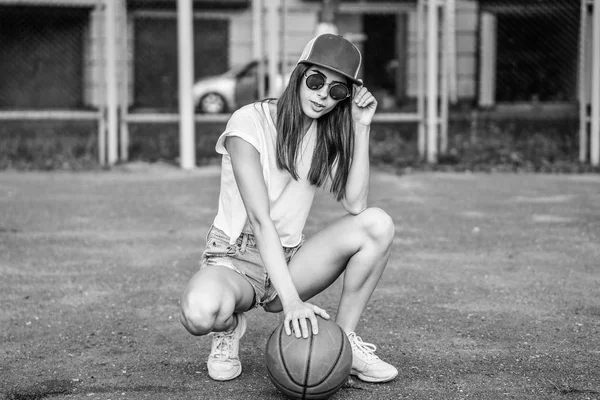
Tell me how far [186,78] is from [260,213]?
29.6 ft

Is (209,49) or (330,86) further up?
(209,49)

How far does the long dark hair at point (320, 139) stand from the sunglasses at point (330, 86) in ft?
0.24

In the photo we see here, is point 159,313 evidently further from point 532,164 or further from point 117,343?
point 532,164

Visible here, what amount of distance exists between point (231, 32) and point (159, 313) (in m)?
15.2

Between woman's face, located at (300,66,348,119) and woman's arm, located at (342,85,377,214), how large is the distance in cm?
25

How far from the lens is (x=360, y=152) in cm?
460

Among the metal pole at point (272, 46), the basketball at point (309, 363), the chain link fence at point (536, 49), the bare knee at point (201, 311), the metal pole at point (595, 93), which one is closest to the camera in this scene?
the basketball at point (309, 363)

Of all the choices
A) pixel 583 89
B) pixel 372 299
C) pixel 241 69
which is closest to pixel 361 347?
pixel 372 299

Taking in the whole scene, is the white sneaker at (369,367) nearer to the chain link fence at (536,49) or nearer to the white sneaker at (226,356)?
the white sneaker at (226,356)

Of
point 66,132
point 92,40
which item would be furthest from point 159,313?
point 92,40

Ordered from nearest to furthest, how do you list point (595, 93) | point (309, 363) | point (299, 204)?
point (309, 363) → point (299, 204) → point (595, 93)

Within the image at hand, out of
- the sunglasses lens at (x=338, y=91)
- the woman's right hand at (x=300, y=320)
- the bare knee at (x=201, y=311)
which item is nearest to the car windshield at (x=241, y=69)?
the sunglasses lens at (x=338, y=91)

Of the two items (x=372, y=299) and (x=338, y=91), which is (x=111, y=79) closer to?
(x=372, y=299)

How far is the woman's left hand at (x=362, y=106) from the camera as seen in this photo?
4.55 metres
